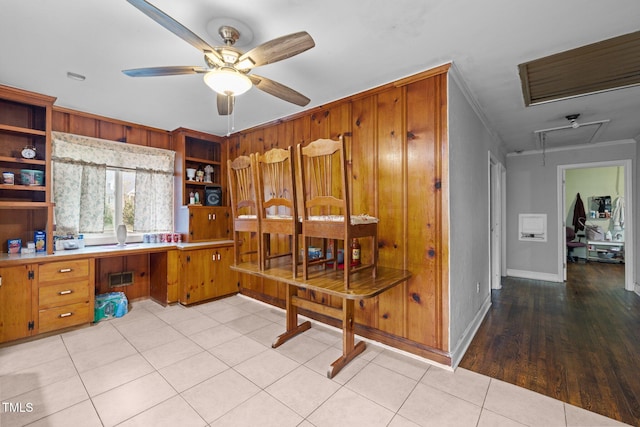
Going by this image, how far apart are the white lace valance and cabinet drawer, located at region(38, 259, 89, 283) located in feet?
4.10

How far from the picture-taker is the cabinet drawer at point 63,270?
280 centimetres

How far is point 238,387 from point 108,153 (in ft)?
11.1

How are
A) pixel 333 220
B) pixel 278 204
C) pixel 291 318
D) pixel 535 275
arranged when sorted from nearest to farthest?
pixel 333 220 → pixel 278 204 → pixel 291 318 → pixel 535 275

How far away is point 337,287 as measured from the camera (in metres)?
2.06

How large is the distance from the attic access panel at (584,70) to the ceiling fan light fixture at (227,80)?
7.15 ft

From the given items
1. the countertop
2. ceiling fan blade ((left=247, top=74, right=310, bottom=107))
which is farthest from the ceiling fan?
the countertop

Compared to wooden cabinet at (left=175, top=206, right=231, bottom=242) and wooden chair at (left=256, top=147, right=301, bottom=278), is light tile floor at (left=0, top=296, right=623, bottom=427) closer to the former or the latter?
wooden chair at (left=256, top=147, right=301, bottom=278)

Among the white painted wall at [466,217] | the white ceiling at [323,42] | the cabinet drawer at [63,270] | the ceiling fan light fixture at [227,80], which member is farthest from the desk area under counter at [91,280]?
the white painted wall at [466,217]

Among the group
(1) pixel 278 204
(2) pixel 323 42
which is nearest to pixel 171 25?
(2) pixel 323 42

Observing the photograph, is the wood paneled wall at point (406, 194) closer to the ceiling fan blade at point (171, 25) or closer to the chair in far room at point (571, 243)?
the ceiling fan blade at point (171, 25)

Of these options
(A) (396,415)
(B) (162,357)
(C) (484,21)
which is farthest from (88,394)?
(C) (484,21)

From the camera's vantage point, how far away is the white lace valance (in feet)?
10.8

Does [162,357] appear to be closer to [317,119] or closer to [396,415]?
[396,415]

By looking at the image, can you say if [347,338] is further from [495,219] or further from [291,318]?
[495,219]
